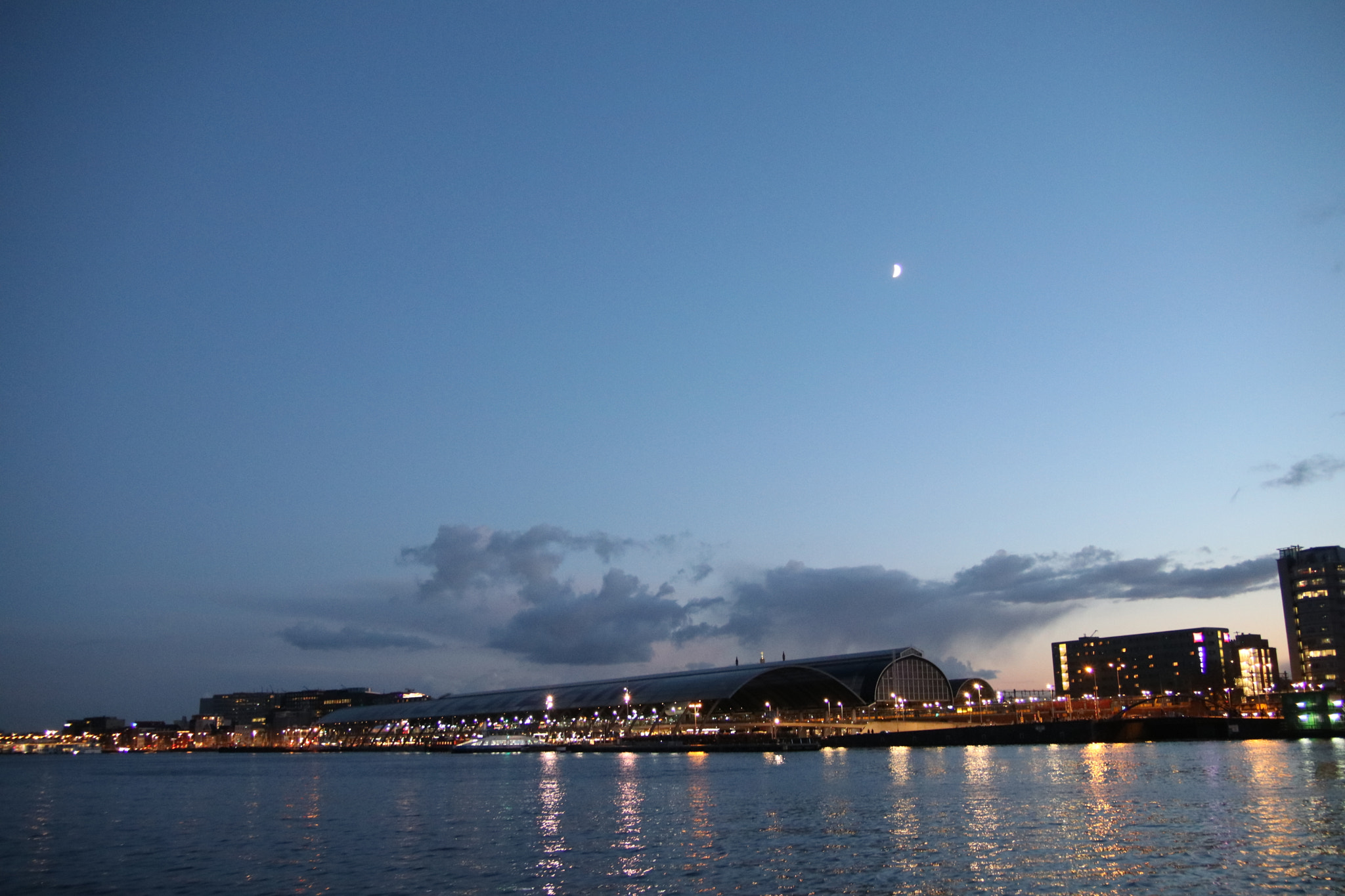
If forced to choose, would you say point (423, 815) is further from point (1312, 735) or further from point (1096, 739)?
point (1312, 735)

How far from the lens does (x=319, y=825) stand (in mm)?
58906

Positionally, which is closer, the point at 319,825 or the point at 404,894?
the point at 404,894

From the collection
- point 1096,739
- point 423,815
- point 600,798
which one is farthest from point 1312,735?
point 423,815

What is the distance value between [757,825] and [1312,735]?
145554 millimetres

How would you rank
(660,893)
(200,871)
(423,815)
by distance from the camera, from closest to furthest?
1. (660,893)
2. (200,871)
3. (423,815)

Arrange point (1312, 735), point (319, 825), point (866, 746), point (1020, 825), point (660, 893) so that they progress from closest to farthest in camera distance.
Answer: point (660, 893)
point (1020, 825)
point (319, 825)
point (1312, 735)
point (866, 746)

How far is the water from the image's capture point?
35.7 m

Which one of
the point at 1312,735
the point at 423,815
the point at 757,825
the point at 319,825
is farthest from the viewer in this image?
the point at 1312,735

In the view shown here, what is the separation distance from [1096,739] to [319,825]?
139m

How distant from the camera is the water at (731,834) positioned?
35688mm

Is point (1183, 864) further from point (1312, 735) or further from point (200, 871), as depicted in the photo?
point (1312, 735)

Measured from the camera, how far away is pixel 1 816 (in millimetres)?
71125

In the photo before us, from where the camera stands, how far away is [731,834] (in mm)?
48312

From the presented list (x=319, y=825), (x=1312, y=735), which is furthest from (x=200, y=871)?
(x=1312, y=735)
